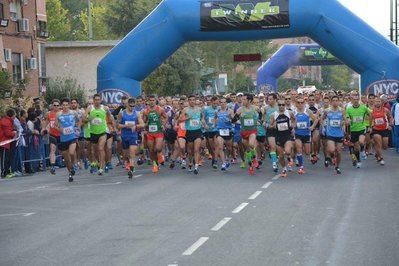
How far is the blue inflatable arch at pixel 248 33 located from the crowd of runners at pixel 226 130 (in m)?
1.32

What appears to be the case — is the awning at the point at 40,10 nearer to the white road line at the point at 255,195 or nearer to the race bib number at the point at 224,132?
the race bib number at the point at 224,132

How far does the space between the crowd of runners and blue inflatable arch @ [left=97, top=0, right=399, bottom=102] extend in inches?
51.9

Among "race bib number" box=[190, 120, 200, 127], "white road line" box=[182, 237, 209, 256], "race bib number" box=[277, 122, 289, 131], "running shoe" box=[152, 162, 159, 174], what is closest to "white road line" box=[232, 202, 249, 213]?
"white road line" box=[182, 237, 209, 256]

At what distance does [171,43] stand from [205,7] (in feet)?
4.77

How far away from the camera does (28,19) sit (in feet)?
133

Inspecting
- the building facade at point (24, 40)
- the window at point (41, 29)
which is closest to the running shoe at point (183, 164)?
the building facade at point (24, 40)

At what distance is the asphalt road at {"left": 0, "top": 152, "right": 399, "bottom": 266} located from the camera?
8930 mm

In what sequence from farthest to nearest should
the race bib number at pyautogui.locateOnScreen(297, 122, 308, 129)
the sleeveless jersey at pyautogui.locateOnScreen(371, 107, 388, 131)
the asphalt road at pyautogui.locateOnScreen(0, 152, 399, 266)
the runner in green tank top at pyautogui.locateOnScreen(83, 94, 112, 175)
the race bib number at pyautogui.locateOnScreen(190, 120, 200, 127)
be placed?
the sleeveless jersey at pyautogui.locateOnScreen(371, 107, 388, 131), the race bib number at pyautogui.locateOnScreen(190, 120, 200, 127), the race bib number at pyautogui.locateOnScreen(297, 122, 308, 129), the runner in green tank top at pyautogui.locateOnScreen(83, 94, 112, 175), the asphalt road at pyautogui.locateOnScreen(0, 152, 399, 266)

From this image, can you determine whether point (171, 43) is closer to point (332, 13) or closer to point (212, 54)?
point (332, 13)

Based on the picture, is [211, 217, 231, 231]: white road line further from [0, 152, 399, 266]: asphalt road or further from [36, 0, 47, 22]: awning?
[36, 0, 47, 22]: awning

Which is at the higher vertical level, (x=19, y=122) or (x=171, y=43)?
(x=171, y=43)

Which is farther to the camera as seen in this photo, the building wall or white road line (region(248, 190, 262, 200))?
the building wall

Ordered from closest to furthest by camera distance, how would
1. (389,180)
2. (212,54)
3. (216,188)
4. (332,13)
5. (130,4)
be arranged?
(216,188) < (389,180) < (332,13) < (130,4) < (212,54)

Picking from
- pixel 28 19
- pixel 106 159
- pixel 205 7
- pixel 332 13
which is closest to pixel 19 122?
pixel 106 159
